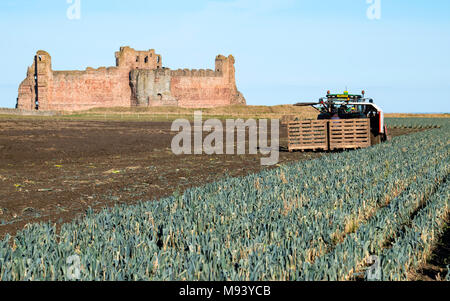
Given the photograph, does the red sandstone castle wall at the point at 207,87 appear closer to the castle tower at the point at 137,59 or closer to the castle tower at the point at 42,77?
the castle tower at the point at 137,59

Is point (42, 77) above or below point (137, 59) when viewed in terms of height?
below

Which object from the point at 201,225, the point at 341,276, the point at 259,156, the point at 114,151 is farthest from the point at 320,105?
the point at 341,276

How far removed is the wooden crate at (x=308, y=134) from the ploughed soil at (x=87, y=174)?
0.43 metres

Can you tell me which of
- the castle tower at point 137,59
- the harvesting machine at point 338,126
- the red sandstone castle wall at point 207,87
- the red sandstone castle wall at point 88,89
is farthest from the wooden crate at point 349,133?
the castle tower at point 137,59

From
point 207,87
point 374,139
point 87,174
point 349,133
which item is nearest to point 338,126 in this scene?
point 349,133

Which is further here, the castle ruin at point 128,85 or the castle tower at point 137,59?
the castle tower at point 137,59

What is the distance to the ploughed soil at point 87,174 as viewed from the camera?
8078mm

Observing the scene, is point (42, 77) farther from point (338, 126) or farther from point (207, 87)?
point (338, 126)

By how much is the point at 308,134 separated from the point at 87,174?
9.33 metres

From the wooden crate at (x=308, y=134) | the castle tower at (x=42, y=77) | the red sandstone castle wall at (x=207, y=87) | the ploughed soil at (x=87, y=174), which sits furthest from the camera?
the red sandstone castle wall at (x=207, y=87)

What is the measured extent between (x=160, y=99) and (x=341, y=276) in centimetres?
7237

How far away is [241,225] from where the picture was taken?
5.36 meters

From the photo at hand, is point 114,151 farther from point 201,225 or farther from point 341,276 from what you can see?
point 341,276

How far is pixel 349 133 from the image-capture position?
18.5 m
